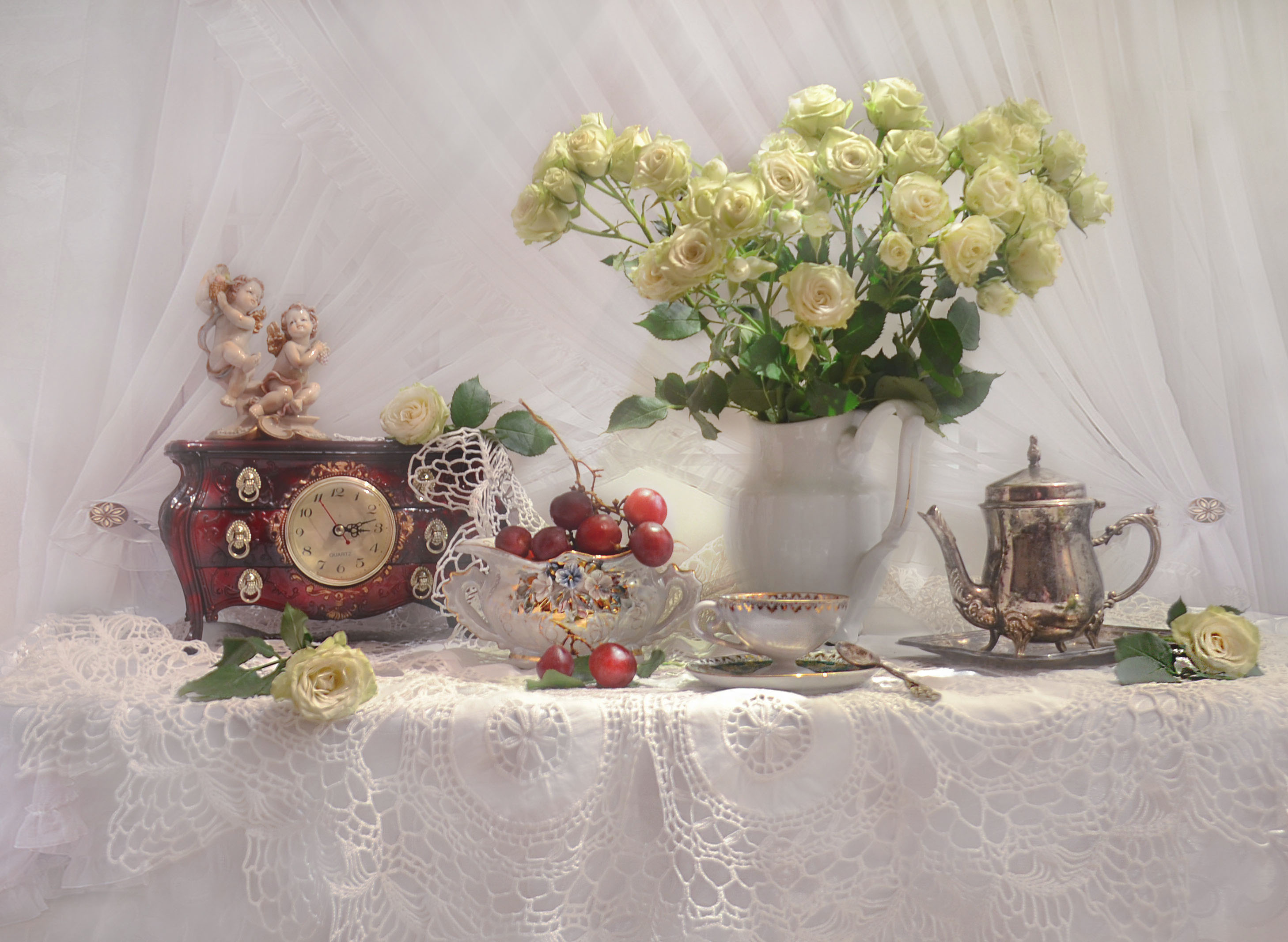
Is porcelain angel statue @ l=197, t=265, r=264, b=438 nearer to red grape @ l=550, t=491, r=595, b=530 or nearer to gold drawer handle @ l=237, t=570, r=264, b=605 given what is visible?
gold drawer handle @ l=237, t=570, r=264, b=605

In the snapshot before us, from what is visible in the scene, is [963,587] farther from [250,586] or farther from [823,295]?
[250,586]

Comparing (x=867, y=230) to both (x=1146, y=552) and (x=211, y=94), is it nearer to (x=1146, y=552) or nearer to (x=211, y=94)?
(x=1146, y=552)

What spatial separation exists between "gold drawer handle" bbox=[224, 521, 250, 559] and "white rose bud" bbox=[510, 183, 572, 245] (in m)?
0.49

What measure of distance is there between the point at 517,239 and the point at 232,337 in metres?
0.41

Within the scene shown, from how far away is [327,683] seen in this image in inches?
32.1

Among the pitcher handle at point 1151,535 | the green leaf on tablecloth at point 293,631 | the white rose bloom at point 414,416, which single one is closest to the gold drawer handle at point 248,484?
the white rose bloom at point 414,416

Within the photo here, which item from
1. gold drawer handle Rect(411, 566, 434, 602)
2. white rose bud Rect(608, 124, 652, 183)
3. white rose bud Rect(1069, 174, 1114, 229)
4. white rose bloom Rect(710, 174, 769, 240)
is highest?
white rose bud Rect(608, 124, 652, 183)

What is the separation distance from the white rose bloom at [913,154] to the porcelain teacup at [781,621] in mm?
442

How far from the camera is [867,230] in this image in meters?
1.31

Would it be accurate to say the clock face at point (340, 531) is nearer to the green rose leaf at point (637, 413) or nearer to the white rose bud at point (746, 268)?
the green rose leaf at point (637, 413)

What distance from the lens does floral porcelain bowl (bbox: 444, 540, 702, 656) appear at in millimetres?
1001

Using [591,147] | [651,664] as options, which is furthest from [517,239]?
[651,664]

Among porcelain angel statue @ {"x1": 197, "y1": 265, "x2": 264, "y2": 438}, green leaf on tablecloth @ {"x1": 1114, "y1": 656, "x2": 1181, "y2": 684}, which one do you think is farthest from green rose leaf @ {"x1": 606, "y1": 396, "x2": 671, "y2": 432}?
green leaf on tablecloth @ {"x1": 1114, "y1": 656, "x2": 1181, "y2": 684}

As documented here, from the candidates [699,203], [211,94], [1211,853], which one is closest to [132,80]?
[211,94]
